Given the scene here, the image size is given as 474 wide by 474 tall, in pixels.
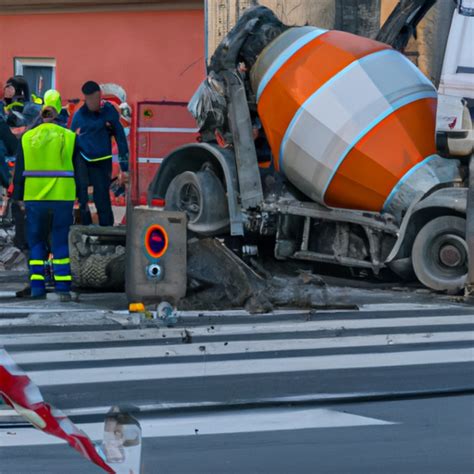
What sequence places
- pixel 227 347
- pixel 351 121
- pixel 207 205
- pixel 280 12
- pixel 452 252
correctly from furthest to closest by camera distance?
pixel 280 12
pixel 207 205
pixel 351 121
pixel 452 252
pixel 227 347

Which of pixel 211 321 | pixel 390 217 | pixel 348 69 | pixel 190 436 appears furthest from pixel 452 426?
pixel 348 69

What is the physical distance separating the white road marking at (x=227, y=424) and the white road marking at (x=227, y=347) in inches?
63.1

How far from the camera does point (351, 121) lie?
1014cm

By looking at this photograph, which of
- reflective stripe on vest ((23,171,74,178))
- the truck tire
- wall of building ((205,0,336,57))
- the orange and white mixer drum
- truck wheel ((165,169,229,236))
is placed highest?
wall of building ((205,0,336,57))

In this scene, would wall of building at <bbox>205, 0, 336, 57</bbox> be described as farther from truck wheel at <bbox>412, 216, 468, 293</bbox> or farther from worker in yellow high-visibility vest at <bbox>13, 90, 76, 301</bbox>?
truck wheel at <bbox>412, 216, 468, 293</bbox>

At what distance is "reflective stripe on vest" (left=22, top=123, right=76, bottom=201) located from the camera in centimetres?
998

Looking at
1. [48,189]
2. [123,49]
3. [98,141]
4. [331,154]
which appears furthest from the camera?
[123,49]

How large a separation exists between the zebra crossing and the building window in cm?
1098

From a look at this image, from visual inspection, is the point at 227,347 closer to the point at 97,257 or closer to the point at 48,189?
the point at 48,189

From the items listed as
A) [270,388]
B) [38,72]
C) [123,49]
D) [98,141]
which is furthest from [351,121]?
[38,72]

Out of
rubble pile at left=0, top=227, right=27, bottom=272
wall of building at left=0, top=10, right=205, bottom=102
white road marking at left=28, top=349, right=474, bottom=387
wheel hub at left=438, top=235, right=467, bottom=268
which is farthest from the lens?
wall of building at left=0, top=10, right=205, bottom=102

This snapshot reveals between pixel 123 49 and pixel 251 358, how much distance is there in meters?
11.8

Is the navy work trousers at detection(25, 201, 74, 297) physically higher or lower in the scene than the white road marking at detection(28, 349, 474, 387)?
higher

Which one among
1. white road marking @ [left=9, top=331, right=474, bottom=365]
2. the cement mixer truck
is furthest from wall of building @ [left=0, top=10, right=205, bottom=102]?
white road marking @ [left=9, top=331, right=474, bottom=365]
